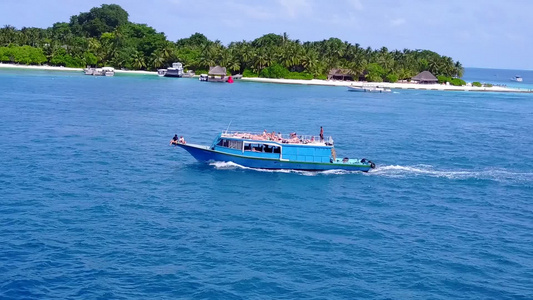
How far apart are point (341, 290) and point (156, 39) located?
17583cm

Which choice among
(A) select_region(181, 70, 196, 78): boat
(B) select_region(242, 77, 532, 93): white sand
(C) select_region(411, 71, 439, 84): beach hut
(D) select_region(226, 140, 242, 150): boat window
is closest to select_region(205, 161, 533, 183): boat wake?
(D) select_region(226, 140, 242, 150): boat window

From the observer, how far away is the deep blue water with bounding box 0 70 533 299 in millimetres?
29094

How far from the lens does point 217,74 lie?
176750 mm

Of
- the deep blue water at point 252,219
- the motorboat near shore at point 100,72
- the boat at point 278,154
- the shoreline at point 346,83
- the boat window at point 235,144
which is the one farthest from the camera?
the shoreline at point 346,83

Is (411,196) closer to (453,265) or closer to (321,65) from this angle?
(453,265)

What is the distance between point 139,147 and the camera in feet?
203

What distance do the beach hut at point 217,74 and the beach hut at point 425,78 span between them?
2500 inches

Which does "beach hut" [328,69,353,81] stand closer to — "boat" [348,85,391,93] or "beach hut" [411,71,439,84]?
"beach hut" [411,71,439,84]

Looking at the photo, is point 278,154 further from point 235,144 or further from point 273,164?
point 235,144

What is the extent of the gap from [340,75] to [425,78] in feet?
91.0

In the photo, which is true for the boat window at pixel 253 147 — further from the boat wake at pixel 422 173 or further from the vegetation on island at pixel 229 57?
the vegetation on island at pixel 229 57

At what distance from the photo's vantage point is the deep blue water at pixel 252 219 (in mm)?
29094

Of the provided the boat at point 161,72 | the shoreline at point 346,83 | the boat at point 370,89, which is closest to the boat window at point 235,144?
the boat at point 370,89

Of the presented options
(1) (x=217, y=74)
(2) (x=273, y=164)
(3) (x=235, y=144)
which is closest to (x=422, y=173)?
(2) (x=273, y=164)
